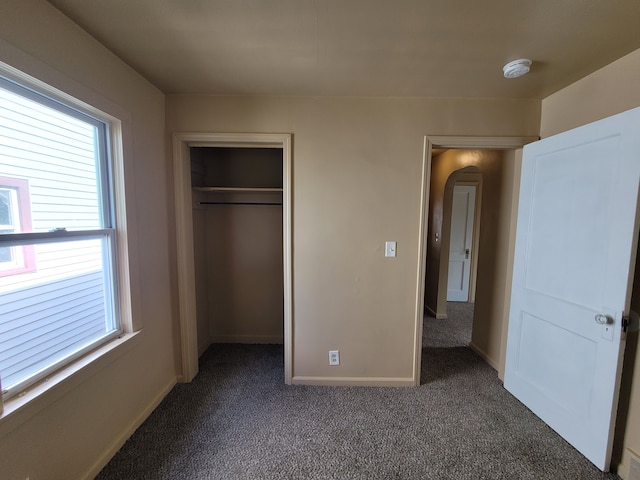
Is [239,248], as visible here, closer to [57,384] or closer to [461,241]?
[57,384]

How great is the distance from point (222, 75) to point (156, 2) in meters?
0.60

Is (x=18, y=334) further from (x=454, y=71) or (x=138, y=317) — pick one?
(x=454, y=71)

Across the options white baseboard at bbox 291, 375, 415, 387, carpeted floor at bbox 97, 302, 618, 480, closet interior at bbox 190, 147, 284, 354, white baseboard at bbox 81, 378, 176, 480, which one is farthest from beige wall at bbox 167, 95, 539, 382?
white baseboard at bbox 81, 378, 176, 480

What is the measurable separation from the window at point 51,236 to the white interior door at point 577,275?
287 cm

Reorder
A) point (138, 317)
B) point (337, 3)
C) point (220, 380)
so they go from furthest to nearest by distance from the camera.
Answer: point (220, 380), point (138, 317), point (337, 3)

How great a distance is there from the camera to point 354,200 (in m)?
2.09

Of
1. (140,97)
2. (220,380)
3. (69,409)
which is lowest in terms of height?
(220,380)

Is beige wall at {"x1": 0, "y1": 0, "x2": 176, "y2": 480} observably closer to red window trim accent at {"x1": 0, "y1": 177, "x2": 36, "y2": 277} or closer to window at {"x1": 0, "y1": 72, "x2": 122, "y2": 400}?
window at {"x1": 0, "y1": 72, "x2": 122, "y2": 400}

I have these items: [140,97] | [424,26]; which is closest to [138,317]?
[140,97]

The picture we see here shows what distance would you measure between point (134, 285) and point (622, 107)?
3178 millimetres

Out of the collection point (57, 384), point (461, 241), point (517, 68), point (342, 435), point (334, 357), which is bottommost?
point (342, 435)

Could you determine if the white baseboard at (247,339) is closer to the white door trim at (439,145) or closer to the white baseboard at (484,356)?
the white door trim at (439,145)

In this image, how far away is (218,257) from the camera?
2.86 m

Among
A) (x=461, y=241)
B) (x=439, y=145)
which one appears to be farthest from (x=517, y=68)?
(x=461, y=241)
